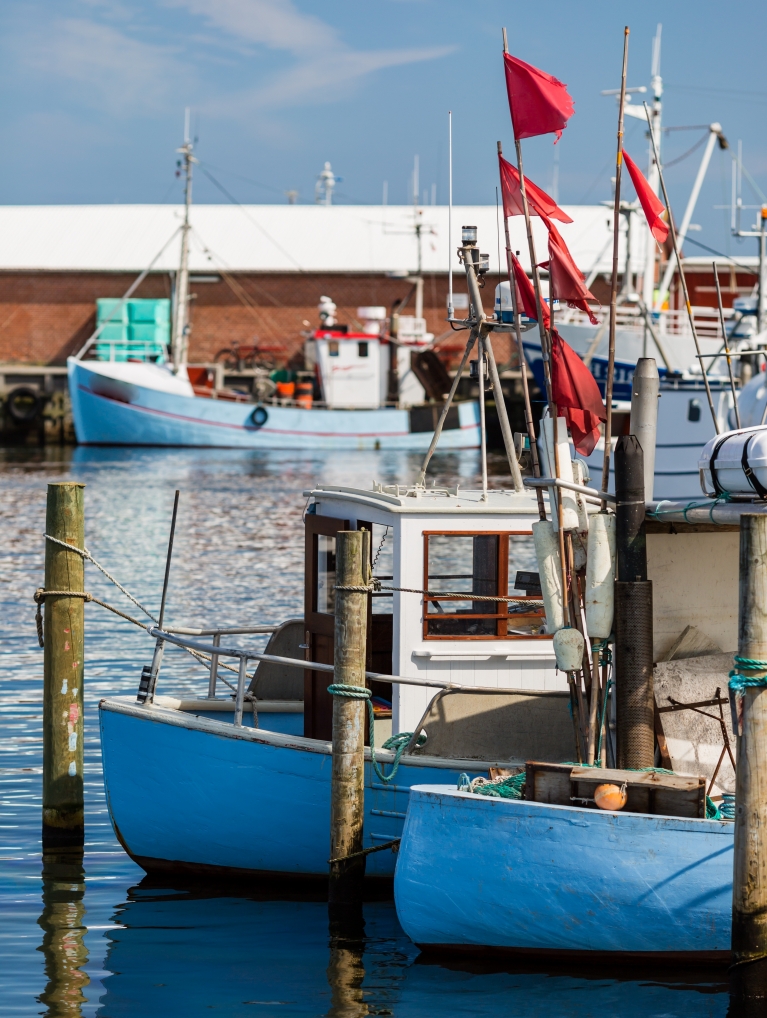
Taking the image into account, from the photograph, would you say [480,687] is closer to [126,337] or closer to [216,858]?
[216,858]

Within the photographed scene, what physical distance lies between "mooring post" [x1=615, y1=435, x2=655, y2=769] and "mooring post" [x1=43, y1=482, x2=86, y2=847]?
11.7 ft

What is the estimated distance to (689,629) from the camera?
8.77 metres

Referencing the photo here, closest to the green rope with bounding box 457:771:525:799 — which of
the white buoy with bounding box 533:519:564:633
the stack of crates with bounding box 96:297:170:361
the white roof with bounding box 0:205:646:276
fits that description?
the white buoy with bounding box 533:519:564:633

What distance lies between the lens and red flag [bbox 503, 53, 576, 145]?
839cm

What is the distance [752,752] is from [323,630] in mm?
3574

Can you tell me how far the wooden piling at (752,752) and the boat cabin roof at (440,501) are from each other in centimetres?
238

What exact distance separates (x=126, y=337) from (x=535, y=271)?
51.9 meters

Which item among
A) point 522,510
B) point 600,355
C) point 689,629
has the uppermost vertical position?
point 600,355

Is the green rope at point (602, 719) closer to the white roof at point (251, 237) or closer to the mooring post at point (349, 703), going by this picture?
the mooring post at point (349, 703)

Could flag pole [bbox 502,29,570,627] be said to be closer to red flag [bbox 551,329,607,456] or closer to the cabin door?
red flag [bbox 551,329,607,456]

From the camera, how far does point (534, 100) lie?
8453mm

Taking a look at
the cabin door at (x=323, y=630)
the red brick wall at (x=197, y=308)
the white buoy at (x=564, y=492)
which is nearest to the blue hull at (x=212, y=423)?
the red brick wall at (x=197, y=308)

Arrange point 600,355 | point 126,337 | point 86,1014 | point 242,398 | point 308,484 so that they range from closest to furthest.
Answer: point 86,1014, point 308,484, point 600,355, point 242,398, point 126,337

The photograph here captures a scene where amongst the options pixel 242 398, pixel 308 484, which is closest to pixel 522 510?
pixel 308 484
